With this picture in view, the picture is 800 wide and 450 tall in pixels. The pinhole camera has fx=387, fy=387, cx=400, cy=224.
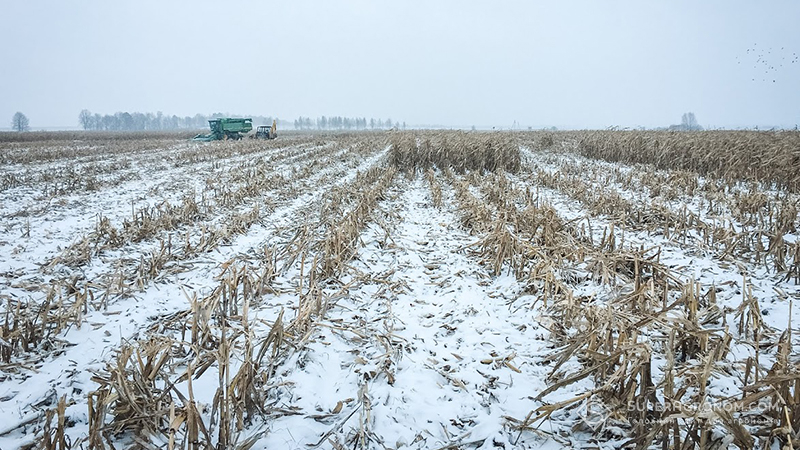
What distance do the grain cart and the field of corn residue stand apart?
91.8 feet

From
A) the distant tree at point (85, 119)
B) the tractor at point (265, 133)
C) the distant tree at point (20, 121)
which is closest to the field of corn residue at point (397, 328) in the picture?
the tractor at point (265, 133)

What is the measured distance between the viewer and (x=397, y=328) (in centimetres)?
384

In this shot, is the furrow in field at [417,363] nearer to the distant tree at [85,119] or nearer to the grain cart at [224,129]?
the grain cart at [224,129]

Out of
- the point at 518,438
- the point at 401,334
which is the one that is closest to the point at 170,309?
the point at 401,334

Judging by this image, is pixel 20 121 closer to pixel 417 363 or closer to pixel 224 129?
pixel 224 129

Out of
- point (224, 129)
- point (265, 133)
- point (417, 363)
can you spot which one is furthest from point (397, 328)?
point (265, 133)

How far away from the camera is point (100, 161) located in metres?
17.1

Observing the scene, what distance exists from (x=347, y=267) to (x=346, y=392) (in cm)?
240

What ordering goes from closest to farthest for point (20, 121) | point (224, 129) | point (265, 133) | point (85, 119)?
point (224, 129) < point (265, 133) < point (20, 121) < point (85, 119)

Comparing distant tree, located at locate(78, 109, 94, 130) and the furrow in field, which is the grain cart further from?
distant tree, located at locate(78, 109, 94, 130)

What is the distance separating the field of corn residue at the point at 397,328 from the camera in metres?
2.35

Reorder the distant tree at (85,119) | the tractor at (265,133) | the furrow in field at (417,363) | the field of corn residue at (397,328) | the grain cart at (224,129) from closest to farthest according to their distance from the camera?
the field of corn residue at (397,328), the furrow in field at (417,363), the grain cart at (224,129), the tractor at (265,133), the distant tree at (85,119)

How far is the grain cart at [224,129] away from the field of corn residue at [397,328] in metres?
28.0

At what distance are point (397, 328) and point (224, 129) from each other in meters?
36.7
